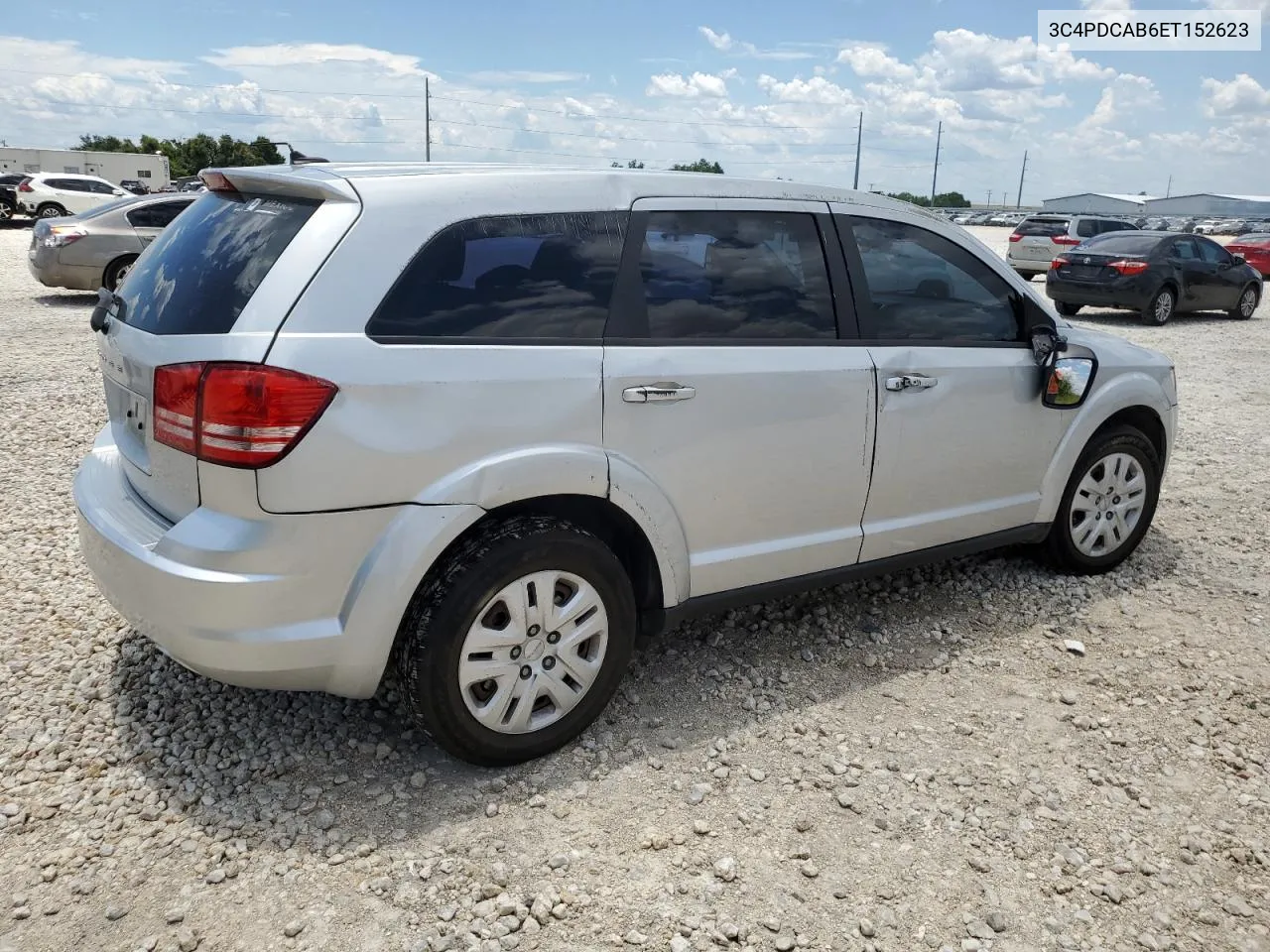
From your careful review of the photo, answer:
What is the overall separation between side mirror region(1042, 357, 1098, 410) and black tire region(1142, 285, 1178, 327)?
41.7ft

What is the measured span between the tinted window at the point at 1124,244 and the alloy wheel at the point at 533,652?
49.1ft

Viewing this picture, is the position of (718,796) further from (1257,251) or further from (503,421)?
(1257,251)

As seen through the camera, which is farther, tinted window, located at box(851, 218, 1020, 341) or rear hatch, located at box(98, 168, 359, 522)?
tinted window, located at box(851, 218, 1020, 341)

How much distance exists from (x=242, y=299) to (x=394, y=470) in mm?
633

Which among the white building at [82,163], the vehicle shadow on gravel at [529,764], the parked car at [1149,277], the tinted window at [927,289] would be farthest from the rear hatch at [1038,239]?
the white building at [82,163]

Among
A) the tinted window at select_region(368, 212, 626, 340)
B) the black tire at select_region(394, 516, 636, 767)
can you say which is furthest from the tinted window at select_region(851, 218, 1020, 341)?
the black tire at select_region(394, 516, 636, 767)

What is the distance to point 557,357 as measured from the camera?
3.04m

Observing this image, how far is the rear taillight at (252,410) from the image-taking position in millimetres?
2621

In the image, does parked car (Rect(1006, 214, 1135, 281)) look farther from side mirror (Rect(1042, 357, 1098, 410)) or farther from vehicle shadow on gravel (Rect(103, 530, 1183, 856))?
vehicle shadow on gravel (Rect(103, 530, 1183, 856))

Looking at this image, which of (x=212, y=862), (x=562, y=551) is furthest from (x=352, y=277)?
(x=212, y=862)

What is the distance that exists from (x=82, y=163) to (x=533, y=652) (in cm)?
7320

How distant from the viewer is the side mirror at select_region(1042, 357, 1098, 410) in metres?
4.27

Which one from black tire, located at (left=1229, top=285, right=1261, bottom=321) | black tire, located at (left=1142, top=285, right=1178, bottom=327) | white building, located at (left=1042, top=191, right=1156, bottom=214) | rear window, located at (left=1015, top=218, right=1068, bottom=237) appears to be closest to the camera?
black tire, located at (left=1142, top=285, right=1178, bottom=327)

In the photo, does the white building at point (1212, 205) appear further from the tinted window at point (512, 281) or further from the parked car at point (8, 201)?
the tinted window at point (512, 281)
